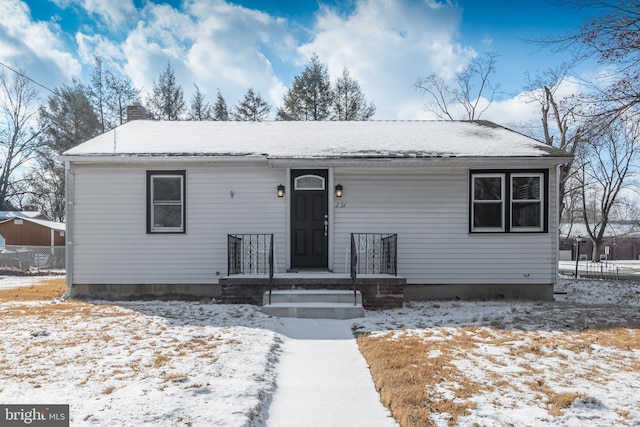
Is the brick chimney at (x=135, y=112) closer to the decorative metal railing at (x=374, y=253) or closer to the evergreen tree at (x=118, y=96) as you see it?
the decorative metal railing at (x=374, y=253)

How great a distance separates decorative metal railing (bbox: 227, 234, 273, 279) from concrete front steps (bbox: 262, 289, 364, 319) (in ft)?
4.03

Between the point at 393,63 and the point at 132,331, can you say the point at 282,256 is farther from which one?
the point at 393,63

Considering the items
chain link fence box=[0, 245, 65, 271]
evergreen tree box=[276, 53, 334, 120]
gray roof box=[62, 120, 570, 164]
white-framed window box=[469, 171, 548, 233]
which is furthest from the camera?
evergreen tree box=[276, 53, 334, 120]

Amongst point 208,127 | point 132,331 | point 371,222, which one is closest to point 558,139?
point 371,222

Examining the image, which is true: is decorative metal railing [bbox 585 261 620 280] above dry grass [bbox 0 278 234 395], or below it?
below

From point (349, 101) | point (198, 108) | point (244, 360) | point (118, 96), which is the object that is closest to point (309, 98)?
point (349, 101)

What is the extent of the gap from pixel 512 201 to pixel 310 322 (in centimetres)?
531

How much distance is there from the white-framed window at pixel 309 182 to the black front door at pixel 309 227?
33 mm

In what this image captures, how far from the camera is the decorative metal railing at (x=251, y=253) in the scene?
8406mm

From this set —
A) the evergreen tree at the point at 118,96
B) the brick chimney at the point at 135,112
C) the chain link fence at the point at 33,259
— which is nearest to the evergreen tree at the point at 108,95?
the evergreen tree at the point at 118,96

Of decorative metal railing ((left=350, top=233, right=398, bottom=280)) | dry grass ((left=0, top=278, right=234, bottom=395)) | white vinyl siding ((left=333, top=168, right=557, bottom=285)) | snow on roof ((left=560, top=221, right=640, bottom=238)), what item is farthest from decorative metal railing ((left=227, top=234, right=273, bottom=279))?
snow on roof ((left=560, top=221, right=640, bottom=238))

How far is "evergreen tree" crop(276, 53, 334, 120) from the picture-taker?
78.4 ft

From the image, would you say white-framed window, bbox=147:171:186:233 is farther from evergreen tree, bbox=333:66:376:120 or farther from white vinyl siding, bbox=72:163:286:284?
evergreen tree, bbox=333:66:376:120

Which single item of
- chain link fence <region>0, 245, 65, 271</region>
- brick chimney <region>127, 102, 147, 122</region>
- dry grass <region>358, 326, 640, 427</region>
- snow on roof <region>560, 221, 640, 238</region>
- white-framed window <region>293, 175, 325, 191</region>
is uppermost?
brick chimney <region>127, 102, 147, 122</region>
